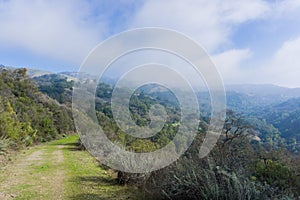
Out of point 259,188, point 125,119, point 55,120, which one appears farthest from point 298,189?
point 55,120

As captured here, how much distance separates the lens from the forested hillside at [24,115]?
1445cm

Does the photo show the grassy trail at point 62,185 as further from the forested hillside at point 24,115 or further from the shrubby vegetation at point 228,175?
the forested hillside at point 24,115

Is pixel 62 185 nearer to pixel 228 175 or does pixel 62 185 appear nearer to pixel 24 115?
pixel 228 175

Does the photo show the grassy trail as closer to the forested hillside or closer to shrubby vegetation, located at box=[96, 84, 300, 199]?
shrubby vegetation, located at box=[96, 84, 300, 199]

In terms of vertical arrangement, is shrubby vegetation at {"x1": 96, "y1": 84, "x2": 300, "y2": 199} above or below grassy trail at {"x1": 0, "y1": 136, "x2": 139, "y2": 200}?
above

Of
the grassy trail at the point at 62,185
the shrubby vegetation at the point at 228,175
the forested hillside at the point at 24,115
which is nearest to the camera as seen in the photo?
the shrubby vegetation at the point at 228,175

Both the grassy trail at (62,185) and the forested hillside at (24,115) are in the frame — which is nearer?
the grassy trail at (62,185)

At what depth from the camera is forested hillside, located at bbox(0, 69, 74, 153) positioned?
14.4 meters

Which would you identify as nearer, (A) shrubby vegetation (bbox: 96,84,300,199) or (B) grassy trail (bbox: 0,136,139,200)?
(A) shrubby vegetation (bbox: 96,84,300,199)

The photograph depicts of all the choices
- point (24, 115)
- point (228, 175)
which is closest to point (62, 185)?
point (228, 175)

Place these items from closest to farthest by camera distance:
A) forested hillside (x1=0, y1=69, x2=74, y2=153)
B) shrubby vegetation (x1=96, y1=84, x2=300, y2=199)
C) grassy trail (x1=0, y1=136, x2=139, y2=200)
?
1. shrubby vegetation (x1=96, y1=84, x2=300, y2=199)
2. grassy trail (x1=0, y1=136, x2=139, y2=200)
3. forested hillside (x1=0, y1=69, x2=74, y2=153)

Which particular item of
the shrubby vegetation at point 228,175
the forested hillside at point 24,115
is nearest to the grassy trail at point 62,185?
the shrubby vegetation at point 228,175

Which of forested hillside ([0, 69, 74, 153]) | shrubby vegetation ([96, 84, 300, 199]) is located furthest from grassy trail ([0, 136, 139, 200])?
forested hillside ([0, 69, 74, 153])

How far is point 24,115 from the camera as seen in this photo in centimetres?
2267
